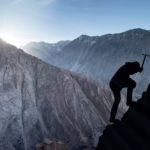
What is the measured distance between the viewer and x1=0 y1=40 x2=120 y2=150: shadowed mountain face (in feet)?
141

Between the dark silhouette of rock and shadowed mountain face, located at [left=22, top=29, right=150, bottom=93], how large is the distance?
98.8 meters

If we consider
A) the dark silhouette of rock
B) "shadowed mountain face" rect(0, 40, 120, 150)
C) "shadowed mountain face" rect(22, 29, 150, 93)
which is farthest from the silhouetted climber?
"shadowed mountain face" rect(22, 29, 150, 93)

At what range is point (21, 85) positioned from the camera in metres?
49.0

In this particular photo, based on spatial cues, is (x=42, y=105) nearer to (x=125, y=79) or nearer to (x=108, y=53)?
(x=125, y=79)

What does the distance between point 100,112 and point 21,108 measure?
15908 millimetres

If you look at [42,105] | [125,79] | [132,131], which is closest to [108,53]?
[42,105]

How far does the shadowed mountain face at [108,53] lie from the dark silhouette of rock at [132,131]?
9884 cm

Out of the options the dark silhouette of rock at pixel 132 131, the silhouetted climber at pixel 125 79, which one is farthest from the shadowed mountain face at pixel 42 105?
the dark silhouette of rock at pixel 132 131

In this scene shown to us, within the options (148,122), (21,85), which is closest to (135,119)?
(148,122)

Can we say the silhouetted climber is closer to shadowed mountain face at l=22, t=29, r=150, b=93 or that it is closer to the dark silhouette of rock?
the dark silhouette of rock

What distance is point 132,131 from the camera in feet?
14.6

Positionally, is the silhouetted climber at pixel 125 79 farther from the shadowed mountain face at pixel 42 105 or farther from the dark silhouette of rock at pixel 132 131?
the shadowed mountain face at pixel 42 105

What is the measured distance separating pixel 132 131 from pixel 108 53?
124 meters

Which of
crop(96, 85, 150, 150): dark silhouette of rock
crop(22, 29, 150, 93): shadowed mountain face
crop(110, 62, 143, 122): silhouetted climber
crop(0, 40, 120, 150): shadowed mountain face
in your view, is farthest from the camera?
crop(22, 29, 150, 93): shadowed mountain face
